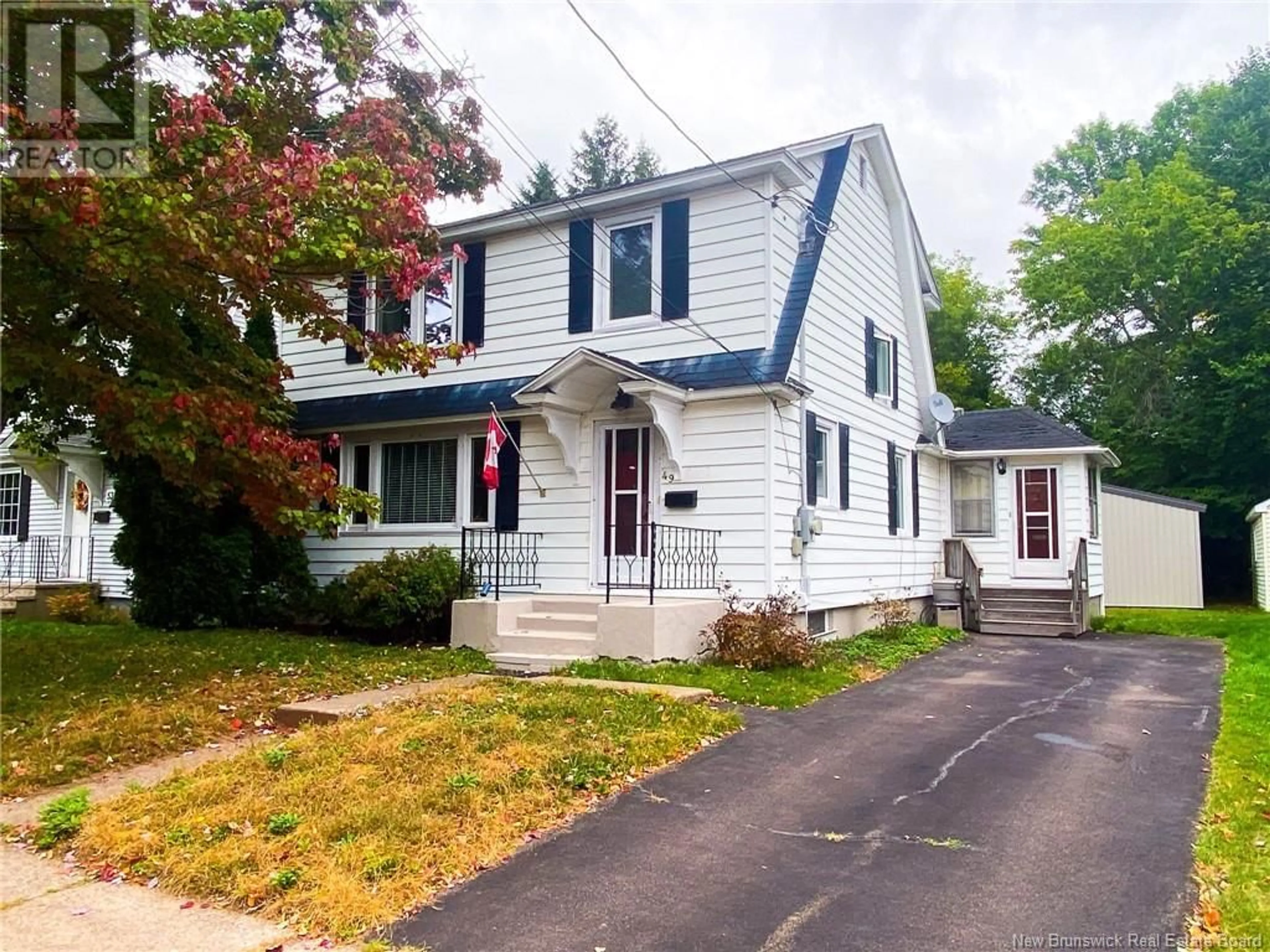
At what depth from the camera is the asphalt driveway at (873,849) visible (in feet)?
11.8

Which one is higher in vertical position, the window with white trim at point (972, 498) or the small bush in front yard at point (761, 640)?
the window with white trim at point (972, 498)

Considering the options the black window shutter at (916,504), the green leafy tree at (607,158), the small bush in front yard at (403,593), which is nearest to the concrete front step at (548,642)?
the small bush in front yard at (403,593)

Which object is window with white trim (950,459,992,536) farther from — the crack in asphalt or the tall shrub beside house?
the tall shrub beside house

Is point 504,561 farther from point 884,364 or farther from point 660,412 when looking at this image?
point 884,364

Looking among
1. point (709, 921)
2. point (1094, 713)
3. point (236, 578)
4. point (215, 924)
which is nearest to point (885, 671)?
point (1094, 713)

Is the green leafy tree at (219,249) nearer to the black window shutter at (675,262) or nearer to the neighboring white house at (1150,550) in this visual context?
the black window shutter at (675,262)

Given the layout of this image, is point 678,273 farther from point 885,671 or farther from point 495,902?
point 495,902

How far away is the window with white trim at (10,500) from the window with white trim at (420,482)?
1205 cm

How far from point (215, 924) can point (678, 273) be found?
Result: 31.4 feet

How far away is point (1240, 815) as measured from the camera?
4.98 m

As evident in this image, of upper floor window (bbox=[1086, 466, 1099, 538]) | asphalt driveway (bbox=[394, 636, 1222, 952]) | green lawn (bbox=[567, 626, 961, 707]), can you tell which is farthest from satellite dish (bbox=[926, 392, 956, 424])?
asphalt driveway (bbox=[394, 636, 1222, 952])

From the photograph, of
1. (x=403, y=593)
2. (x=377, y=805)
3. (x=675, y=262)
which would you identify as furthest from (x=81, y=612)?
(x=377, y=805)

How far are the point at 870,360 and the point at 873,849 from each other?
11.1 metres

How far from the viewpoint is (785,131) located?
1327 centimetres
